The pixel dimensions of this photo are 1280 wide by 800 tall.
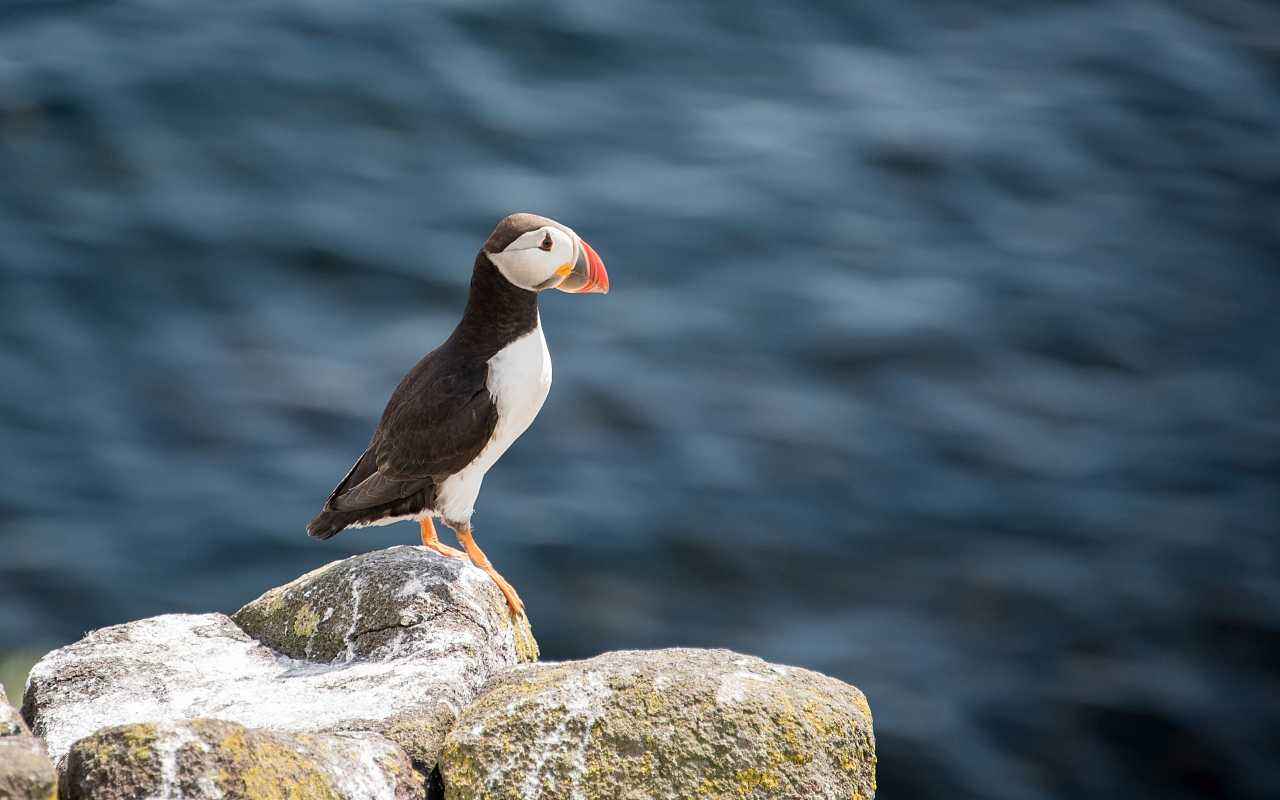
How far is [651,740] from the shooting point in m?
5.53

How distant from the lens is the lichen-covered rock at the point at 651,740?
5.43m

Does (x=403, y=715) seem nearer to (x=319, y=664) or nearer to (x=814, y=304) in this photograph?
(x=319, y=664)

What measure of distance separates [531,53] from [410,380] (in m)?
12.3

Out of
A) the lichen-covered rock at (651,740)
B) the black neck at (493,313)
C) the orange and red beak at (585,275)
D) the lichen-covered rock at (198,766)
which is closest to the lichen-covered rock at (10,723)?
the lichen-covered rock at (198,766)

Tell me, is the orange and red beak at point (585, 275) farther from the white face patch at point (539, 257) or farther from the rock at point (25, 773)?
the rock at point (25, 773)

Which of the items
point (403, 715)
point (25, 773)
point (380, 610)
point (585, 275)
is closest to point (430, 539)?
point (380, 610)

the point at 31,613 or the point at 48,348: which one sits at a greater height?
the point at 48,348

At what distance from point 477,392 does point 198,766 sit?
267cm

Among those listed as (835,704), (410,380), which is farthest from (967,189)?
(835,704)

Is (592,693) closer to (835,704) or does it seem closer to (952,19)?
(835,704)

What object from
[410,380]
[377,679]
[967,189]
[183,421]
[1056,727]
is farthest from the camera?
[967,189]

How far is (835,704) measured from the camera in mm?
5836

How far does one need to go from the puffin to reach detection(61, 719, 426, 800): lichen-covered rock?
2.10 metres

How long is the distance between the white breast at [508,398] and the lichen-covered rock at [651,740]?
1688 millimetres
